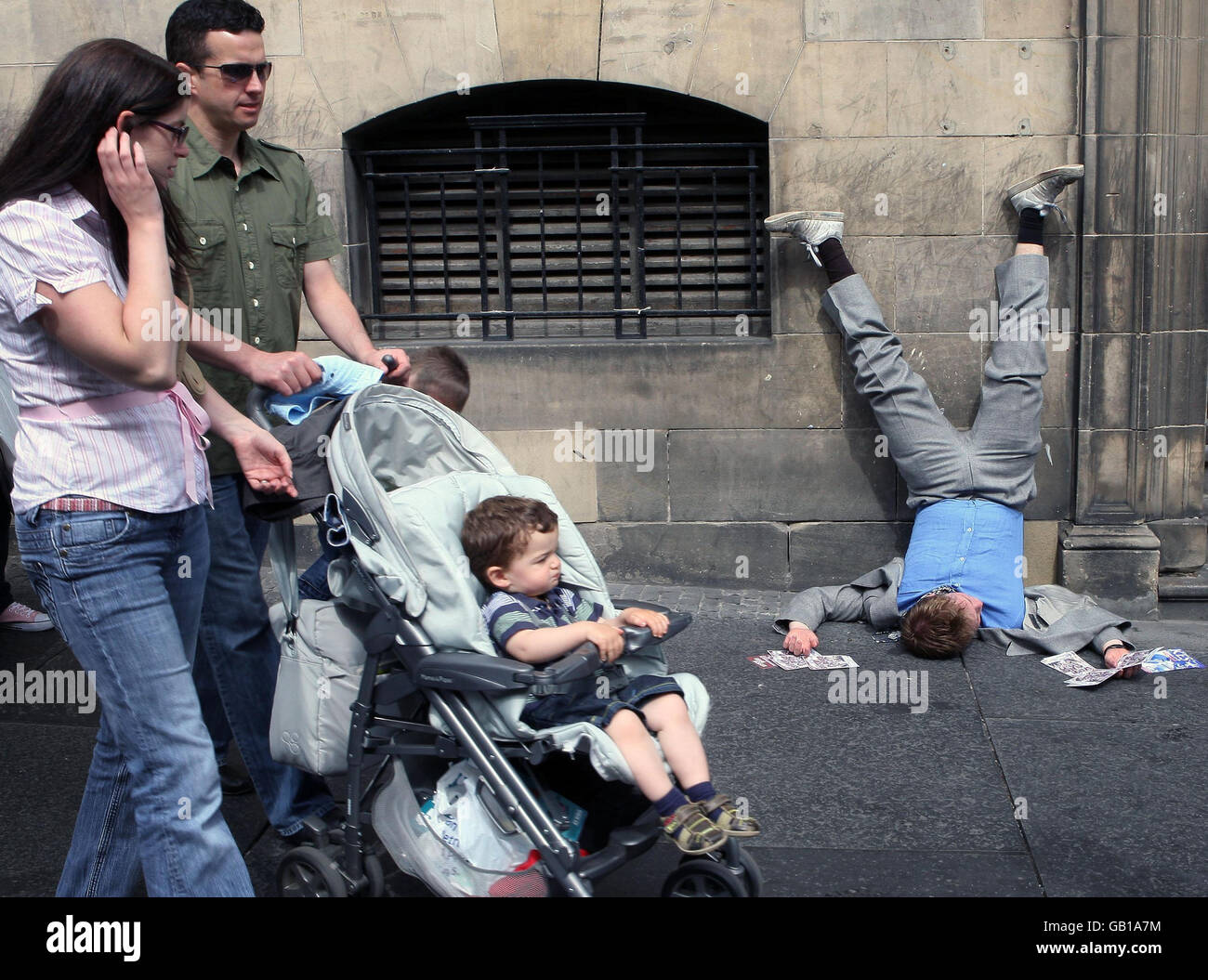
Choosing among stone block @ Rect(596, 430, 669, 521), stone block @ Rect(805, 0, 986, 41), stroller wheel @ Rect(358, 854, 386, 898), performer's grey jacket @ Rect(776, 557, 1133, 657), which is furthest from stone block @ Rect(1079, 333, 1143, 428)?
stroller wheel @ Rect(358, 854, 386, 898)

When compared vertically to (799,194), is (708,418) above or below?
below

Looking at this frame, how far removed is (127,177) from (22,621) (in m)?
3.85

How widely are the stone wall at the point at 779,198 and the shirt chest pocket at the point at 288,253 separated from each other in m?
2.66

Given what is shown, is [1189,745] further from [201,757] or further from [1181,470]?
[201,757]

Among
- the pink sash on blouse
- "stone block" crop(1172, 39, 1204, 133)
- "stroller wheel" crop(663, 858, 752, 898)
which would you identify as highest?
"stone block" crop(1172, 39, 1204, 133)

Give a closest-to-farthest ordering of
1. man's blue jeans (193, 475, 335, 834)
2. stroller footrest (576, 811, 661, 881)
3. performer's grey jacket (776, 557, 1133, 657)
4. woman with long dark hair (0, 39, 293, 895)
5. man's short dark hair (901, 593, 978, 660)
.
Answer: woman with long dark hair (0, 39, 293, 895) → stroller footrest (576, 811, 661, 881) → man's blue jeans (193, 475, 335, 834) → man's short dark hair (901, 593, 978, 660) → performer's grey jacket (776, 557, 1133, 657)

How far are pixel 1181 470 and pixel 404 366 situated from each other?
432 cm

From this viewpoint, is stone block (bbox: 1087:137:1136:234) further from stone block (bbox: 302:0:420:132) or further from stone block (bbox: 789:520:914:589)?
stone block (bbox: 302:0:420:132)

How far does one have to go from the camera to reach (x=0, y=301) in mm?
2396

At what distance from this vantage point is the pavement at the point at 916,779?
11.2 feet

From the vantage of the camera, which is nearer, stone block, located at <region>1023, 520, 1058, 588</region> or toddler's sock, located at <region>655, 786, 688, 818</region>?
toddler's sock, located at <region>655, 786, 688, 818</region>

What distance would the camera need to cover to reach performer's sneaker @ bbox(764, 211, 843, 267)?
19.5ft

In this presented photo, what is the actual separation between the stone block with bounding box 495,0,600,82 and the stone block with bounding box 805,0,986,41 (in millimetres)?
1078
